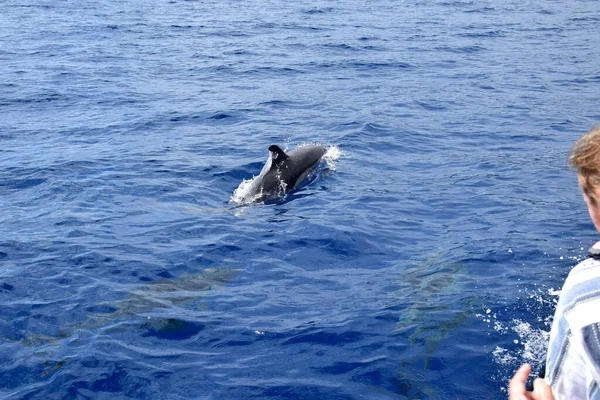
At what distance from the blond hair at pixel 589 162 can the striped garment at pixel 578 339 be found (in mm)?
231

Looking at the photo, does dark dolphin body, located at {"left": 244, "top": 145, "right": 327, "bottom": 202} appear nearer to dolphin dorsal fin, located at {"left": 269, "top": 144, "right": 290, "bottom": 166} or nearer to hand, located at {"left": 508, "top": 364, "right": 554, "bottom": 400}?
dolphin dorsal fin, located at {"left": 269, "top": 144, "right": 290, "bottom": 166}

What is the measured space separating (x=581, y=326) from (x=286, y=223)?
32.1 feet

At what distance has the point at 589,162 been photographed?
2646 mm

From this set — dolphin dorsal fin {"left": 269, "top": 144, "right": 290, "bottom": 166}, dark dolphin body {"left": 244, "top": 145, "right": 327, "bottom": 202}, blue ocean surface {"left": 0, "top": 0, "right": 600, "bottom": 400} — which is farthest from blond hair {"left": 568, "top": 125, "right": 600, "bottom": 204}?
dolphin dorsal fin {"left": 269, "top": 144, "right": 290, "bottom": 166}

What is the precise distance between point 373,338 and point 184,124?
11.8 meters

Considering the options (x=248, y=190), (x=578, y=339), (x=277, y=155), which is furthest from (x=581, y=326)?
(x=277, y=155)

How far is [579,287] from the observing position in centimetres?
262

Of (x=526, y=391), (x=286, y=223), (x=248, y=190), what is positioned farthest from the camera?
(x=248, y=190)

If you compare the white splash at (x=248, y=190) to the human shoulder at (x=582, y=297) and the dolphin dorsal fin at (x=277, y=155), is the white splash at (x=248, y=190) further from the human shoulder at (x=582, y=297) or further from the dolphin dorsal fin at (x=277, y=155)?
the human shoulder at (x=582, y=297)

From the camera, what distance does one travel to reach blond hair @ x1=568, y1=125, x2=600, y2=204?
2631mm

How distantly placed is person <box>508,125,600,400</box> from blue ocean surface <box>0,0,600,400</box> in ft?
14.8

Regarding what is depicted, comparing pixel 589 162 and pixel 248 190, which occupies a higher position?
pixel 589 162

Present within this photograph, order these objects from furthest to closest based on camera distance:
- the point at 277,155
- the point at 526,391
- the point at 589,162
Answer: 1. the point at 277,155
2. the point at 526,391
3. the point at 589,162

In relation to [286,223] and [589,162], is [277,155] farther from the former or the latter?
[589,162]
